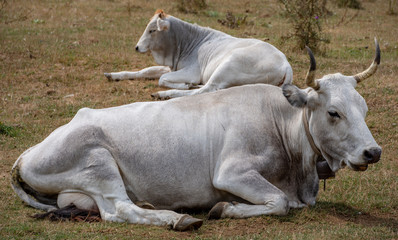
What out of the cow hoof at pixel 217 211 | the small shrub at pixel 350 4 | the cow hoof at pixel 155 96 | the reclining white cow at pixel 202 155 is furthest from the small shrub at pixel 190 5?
the cow hoof at pixel 217 211

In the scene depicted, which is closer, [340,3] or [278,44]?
[278,44]

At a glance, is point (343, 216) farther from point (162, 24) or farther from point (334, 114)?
point (162, 24)

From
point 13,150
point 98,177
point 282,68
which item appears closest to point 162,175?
point 98,177

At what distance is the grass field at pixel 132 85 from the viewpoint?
5355 mm

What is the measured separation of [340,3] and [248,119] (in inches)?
629

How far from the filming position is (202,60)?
11.3 meters

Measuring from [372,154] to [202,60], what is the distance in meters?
6.42

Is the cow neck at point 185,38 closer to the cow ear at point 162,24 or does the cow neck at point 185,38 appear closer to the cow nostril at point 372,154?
the cow ear at point 162,24

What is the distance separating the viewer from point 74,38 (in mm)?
14141

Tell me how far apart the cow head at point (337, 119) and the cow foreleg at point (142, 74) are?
5.91 metres

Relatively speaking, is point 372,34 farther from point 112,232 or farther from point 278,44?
point 112,232

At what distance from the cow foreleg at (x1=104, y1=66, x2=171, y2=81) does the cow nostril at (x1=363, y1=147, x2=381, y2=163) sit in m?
6.73

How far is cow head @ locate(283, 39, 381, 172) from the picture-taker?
17.5 feet

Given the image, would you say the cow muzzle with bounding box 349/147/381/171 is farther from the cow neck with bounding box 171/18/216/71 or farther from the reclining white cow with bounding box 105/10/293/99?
the cow neck with bounding box 171/18/216/71
